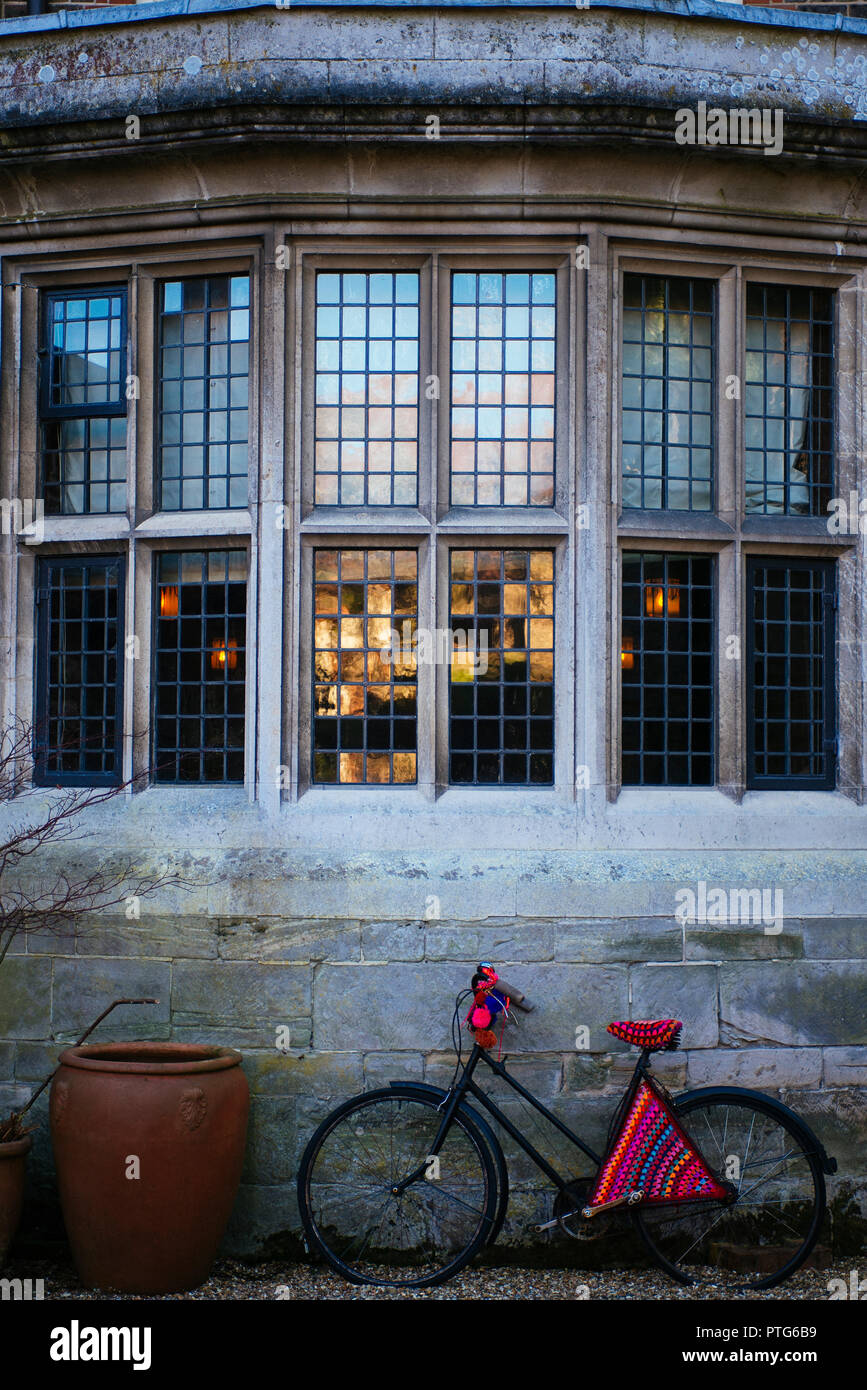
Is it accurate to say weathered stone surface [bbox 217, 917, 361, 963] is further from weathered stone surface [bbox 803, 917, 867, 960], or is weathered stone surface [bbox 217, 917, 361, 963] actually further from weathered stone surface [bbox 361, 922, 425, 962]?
weathered stone surface [bbox 803, 917, 867, 960]

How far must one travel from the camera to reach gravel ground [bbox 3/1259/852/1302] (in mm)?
5332

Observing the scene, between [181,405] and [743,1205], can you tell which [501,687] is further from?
[743,1205]

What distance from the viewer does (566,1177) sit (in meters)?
5.70

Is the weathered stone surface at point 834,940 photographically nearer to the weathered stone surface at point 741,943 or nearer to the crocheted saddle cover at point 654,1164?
the weathered stone surface at point 741,943

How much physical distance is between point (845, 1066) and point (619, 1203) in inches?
50.6

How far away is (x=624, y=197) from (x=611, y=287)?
15.3 inches

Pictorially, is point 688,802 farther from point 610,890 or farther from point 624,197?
point 624,197

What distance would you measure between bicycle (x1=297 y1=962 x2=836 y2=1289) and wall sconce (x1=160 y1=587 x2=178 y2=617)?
7.33 ft

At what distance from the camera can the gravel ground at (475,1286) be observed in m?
5.33

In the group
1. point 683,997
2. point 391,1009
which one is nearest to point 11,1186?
point 391,1009

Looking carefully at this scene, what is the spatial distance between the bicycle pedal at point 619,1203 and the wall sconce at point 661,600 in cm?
254

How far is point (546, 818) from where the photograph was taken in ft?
19.3

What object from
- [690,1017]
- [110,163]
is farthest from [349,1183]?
[110,163]

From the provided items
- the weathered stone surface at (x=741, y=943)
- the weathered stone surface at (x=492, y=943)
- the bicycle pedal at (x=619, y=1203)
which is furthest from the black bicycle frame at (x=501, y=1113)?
the weathered stone surface at (x=741, y=943)
